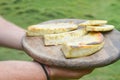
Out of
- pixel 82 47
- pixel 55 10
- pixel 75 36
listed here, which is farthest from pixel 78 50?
pixel 55 10

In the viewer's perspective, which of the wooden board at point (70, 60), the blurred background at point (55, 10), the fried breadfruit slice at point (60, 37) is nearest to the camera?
the wooden board at point (70, 60)

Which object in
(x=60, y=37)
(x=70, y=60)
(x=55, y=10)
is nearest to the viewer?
(x=70, y=60)

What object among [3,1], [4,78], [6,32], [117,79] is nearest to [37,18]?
[3,1]

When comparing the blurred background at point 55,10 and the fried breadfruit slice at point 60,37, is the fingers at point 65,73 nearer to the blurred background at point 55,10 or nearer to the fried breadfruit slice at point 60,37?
the fried breadfruit slice at point 60,37

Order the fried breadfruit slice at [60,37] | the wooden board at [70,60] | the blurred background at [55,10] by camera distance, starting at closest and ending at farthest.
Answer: the wooden board at [70,60], the fried breadfruit slice at [60,37], the blurred background at [55,10]

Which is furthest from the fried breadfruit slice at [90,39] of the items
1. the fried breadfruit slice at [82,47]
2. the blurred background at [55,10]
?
the blurred background at [55,10]

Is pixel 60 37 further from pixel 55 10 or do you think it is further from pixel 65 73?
pixel 55 10

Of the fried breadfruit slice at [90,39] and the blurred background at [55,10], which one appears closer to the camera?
the fried breadfruit slice at [90,39]

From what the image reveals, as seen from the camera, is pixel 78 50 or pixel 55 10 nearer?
pixel 78 50

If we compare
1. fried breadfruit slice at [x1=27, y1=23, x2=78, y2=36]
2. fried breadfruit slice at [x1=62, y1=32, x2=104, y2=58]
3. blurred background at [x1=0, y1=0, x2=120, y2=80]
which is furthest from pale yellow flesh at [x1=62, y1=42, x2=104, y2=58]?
blurred background at [x1=0, y1=0, x2=120, y2=80]
